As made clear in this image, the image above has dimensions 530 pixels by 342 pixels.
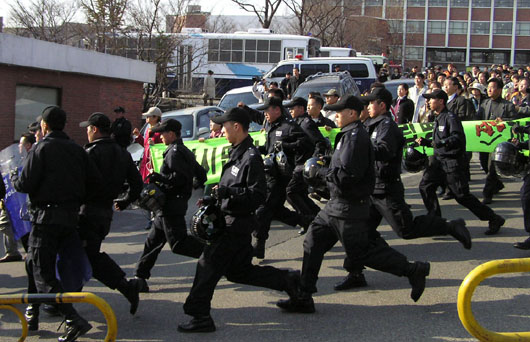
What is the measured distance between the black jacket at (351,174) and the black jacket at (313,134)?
6.97 feet

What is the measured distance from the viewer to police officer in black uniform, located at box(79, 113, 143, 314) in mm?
5320

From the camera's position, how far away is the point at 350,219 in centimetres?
516

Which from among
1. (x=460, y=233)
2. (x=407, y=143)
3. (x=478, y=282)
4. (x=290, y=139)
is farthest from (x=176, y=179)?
(x=407, y=143)

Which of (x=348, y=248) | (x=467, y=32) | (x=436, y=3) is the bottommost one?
(x=348, y=248)

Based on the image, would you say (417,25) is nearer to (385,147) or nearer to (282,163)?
(282,163)

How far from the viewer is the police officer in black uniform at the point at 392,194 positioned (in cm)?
613

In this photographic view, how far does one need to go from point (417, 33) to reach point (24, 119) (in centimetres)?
6759

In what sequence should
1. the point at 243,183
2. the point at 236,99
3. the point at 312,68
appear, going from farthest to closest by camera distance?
the point at 312,68 < the point at 236,99 < the point at 243,183

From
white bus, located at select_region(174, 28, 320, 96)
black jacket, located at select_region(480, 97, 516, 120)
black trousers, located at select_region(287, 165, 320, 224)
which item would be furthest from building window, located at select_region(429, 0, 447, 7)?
black trousers, located at select_region(287, 165, 320, 224)

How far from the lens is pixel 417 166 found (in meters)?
7.59

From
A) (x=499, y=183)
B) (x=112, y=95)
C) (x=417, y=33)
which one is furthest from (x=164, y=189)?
(x=417, y=33)

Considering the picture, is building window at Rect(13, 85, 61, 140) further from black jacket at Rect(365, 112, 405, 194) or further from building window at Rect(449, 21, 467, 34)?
Answer: building window at Rect(449, 21, 467, 34)

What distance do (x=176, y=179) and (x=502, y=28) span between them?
7596 centimetres

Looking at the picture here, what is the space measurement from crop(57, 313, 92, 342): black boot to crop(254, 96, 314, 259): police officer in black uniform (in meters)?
2.74
